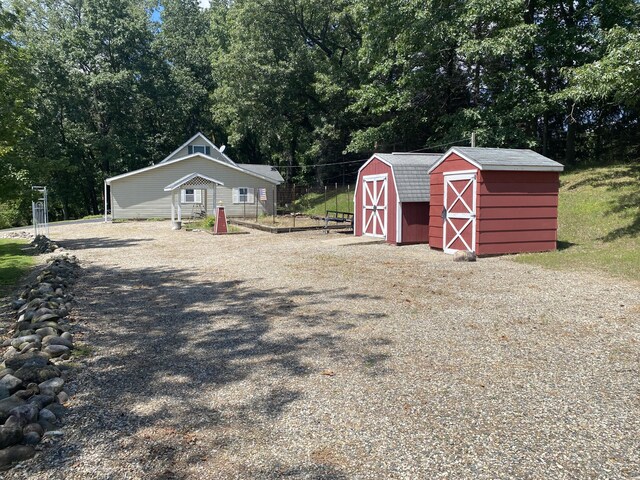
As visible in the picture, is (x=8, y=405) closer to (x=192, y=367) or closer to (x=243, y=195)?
(x=192, y=367)

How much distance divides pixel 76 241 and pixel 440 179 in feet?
45.0

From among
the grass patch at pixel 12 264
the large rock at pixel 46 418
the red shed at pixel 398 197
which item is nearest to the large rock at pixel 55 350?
the large rock at pixel 46 418

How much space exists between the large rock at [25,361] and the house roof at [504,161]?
33.6 ft

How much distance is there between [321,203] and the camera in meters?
33.4

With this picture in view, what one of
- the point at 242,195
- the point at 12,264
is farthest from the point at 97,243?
the point at 242,195

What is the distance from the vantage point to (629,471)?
2.87m

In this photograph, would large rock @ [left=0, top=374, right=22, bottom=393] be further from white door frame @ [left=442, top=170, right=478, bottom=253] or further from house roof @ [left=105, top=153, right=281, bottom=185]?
house roof @ [left=105, top=153, right=281, bottom=185]

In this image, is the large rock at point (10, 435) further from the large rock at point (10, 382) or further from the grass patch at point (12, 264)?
the grass patch at point (12, 264)

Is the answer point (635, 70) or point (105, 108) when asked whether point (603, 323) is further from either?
point (105, 108)

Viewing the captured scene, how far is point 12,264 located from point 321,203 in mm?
23042

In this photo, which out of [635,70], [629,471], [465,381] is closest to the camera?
[629,471]

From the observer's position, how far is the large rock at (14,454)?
9.77 ft

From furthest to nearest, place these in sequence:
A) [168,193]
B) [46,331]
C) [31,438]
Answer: [168,193], [46,331], [31,438]

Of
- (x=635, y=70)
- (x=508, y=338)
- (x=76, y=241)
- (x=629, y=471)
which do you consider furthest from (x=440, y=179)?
(x=76, y=241)
